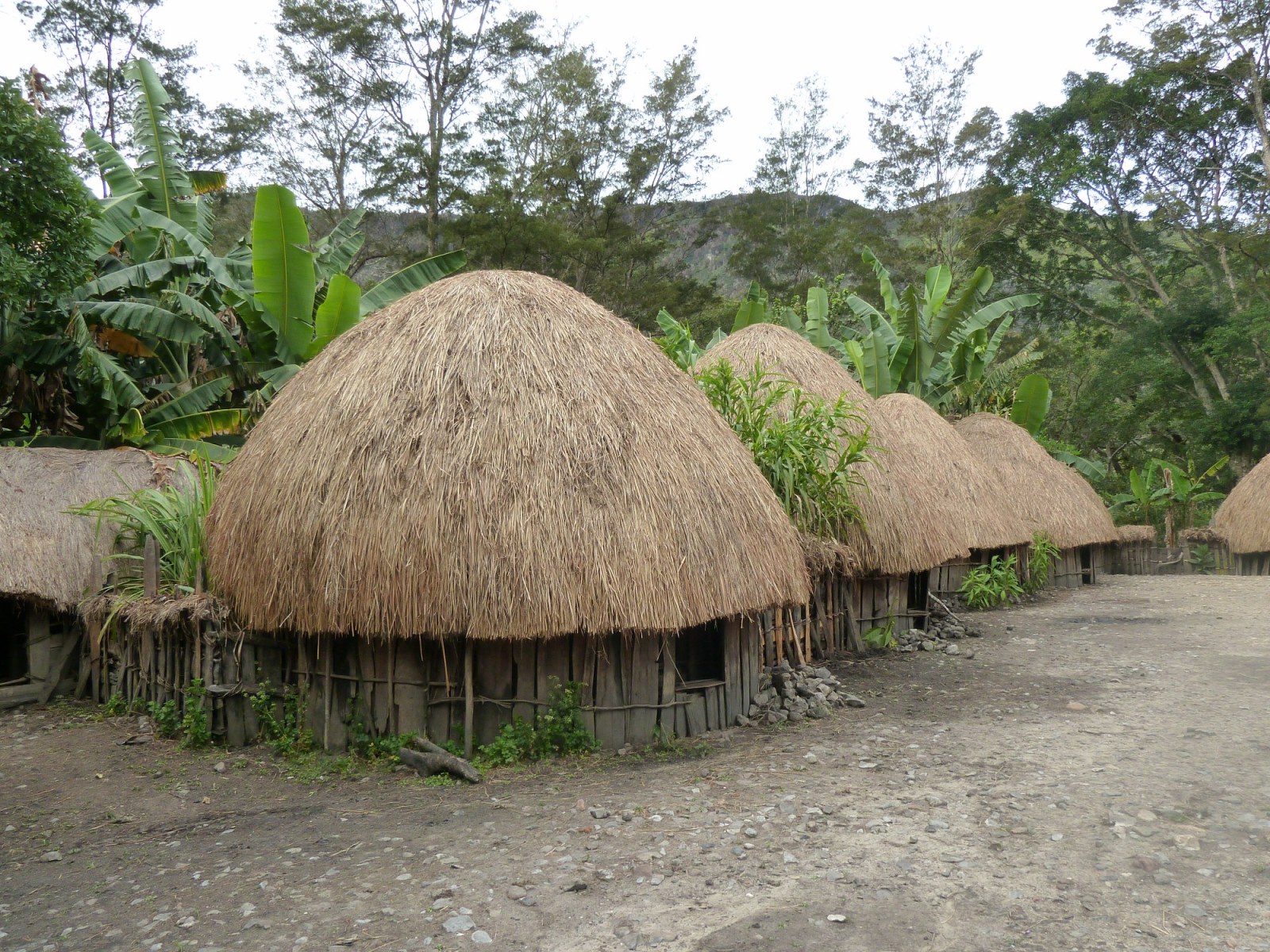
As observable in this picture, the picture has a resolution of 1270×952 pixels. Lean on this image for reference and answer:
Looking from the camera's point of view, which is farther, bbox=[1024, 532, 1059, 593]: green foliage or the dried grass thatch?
the dried grass thatch

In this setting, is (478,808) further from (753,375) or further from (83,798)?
(753,375)

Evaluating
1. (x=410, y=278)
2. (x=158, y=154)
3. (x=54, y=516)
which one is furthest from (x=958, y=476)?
(x=158, y=154)

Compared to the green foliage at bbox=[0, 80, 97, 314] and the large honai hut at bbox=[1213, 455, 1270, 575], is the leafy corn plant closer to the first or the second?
the green foliage at bbox=[0, 80, 97, 314]

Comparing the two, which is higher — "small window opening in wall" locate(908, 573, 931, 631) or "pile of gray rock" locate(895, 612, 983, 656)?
"small window opening in wall" locate(908, 573, 931, 631)

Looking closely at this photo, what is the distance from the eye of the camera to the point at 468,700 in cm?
603

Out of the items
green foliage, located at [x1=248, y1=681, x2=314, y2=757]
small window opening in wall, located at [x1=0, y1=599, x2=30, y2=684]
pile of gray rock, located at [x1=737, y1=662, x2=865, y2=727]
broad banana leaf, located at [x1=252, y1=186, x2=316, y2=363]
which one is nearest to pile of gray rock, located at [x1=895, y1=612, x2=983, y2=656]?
pile of gray rock, located at [x1=737, y1=662, x2=865, y2=727]

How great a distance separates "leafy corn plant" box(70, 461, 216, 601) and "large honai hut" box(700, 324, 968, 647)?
187 inches

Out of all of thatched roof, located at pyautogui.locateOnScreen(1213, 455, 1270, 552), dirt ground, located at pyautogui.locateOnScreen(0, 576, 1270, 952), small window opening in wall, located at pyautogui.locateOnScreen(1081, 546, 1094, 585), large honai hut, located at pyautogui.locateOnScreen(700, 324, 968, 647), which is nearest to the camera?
dirt ground, located at pyautogui.locateOnScreen(0, 576, 1270, 952)

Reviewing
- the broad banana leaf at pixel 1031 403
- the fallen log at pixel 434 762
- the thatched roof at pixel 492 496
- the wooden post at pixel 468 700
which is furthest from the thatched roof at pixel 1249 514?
the fallen log at pixel 434 762

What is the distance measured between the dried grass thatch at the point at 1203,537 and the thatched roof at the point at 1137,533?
1.97 feet

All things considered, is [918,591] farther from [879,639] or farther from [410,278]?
[410,278]

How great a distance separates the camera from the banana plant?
15547mm

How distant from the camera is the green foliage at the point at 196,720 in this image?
6.64m

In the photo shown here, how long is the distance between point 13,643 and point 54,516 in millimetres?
1326
